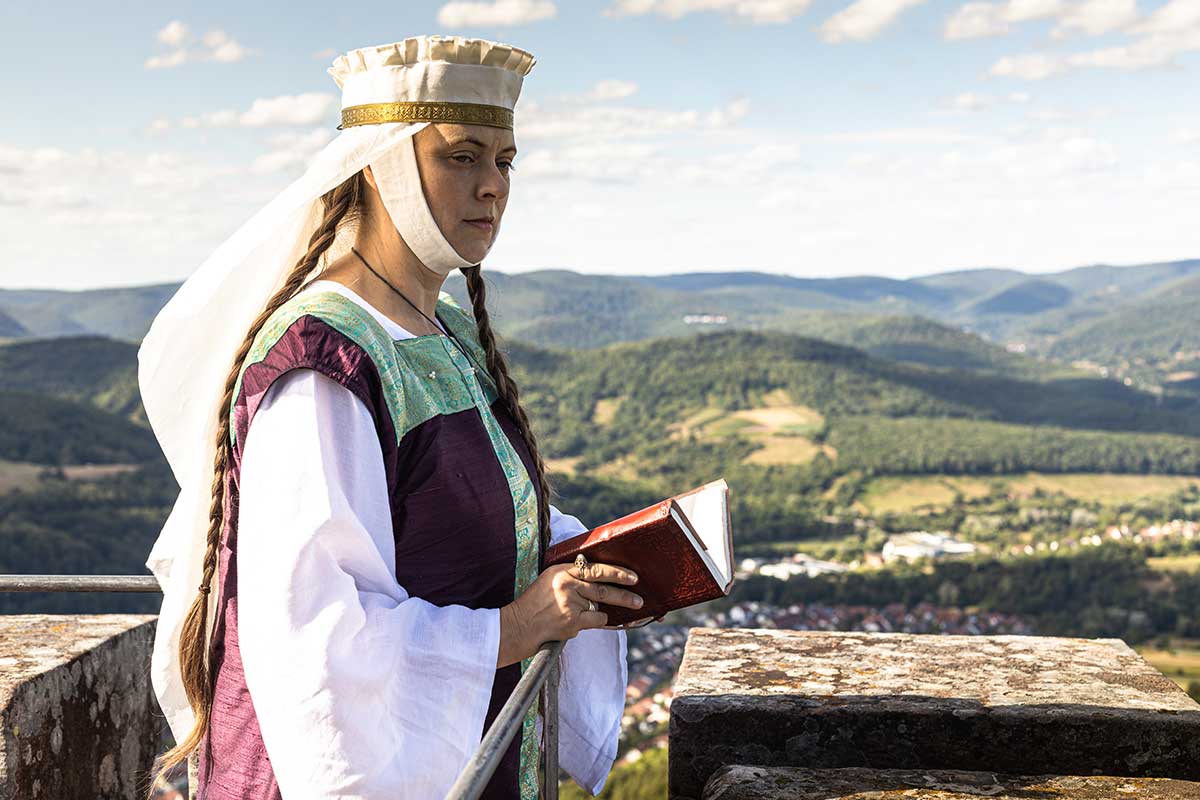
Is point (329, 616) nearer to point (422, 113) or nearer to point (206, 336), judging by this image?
point (206, 336)

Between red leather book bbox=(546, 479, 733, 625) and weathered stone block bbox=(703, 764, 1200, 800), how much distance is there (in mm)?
484

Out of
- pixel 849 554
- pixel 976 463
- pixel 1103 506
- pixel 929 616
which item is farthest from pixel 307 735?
pixel 976 463

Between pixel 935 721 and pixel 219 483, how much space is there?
1.42 m

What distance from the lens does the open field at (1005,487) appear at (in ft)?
257

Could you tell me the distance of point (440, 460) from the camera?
65.3 inches

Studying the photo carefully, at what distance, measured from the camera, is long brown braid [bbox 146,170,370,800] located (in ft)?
5.36

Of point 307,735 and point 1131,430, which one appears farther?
point 1131,430

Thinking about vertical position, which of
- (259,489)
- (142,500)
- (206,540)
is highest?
(259,489)

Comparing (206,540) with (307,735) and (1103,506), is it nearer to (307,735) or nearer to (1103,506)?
(307,735)

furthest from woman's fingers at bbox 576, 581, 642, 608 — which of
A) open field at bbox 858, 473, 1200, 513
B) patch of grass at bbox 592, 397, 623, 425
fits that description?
patch of grass at bbox 592, 397, 623, 425

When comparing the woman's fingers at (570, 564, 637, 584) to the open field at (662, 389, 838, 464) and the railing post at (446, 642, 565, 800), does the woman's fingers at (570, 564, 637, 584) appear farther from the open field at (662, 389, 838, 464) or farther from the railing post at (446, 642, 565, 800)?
the open field at (662, 389, 838, 464)

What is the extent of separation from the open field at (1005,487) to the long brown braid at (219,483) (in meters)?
77.5

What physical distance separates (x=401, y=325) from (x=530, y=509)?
36cm

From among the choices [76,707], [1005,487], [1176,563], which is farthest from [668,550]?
[1005,487]
